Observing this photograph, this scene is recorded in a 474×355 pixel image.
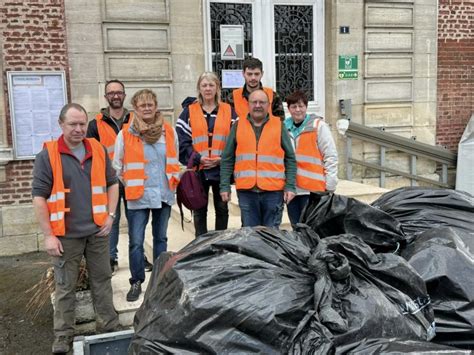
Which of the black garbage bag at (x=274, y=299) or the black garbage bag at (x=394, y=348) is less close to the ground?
the black garbage bag at (x=274, y=299)

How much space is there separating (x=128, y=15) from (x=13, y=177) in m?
2.44


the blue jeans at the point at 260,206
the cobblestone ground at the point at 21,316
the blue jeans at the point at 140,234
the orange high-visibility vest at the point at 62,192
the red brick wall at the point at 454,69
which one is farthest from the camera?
the red brick wall at the point at 454,69

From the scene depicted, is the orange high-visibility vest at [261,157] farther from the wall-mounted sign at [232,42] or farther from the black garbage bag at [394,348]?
the wall-mounted sign at [232,42]

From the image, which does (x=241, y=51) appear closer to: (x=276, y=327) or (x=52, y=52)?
(x=52, y=52)

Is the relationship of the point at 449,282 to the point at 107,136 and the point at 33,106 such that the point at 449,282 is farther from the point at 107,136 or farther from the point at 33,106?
the point at 33,106

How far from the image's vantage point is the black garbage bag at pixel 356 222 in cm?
254

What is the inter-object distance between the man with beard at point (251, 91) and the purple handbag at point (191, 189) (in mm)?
612

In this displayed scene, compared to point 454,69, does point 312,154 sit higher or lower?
lower

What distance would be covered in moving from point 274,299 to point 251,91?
2881 millimetres

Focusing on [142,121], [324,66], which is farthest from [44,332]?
[324,66]

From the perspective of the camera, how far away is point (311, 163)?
4324mm

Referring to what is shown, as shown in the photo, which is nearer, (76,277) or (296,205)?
(76,277)

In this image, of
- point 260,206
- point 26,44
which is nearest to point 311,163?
point 260,206

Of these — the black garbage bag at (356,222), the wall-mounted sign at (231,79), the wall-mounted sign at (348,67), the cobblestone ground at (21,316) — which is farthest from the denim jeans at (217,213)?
the wall-mounted sign at (348,67)
